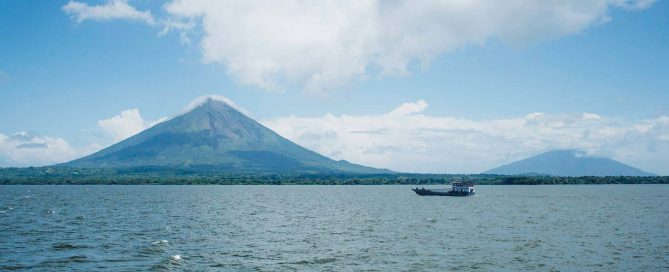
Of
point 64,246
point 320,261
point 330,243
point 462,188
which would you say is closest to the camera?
point 320,261

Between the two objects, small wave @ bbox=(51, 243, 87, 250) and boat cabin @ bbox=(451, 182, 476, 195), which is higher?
boat cabin @ bbox=(451, 182, 476, 195)

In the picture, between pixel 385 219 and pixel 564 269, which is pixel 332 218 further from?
pixel 564 269

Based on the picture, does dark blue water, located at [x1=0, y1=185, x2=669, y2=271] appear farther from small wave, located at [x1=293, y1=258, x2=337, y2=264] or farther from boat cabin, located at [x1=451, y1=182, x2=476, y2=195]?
boat cabin, located at [x1=451, y1=182, x2=476, y2=195]

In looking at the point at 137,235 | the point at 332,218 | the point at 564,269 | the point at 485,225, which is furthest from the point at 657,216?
the point at 137,235

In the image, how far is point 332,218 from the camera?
90250mm

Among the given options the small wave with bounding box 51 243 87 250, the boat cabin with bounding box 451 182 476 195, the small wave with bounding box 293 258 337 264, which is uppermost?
the boat cabin with bounding box 451 182 476 195

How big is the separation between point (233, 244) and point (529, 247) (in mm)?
29652

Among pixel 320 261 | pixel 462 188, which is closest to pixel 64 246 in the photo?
pixel 320 261

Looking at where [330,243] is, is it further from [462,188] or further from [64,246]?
[462,188]

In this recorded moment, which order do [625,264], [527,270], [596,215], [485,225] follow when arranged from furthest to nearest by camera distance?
[596,215] < [485,225] < [625,264] < [527,270]

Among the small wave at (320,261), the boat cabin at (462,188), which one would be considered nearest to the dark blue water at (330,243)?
the small wave at (320,261)

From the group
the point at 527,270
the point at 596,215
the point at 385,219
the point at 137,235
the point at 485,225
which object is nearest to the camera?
the point at 527,270

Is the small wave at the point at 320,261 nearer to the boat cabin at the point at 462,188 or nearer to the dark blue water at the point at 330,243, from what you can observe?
the dark blue water at the point at 330,243

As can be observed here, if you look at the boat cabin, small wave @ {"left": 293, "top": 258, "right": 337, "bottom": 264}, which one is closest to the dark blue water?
small wave @ {"left": 293, "top": 258, "right": 337, "bottom": 264}
